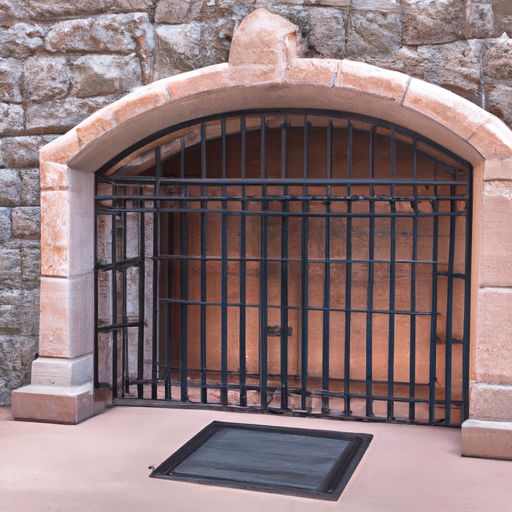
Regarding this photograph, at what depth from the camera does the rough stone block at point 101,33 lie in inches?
163

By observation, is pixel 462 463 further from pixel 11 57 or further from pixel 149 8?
pixel 11 57

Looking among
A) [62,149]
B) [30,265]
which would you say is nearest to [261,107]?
[62,149]

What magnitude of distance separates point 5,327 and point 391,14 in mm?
3180

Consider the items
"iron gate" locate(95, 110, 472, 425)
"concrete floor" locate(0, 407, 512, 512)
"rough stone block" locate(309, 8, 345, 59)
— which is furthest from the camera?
Answer: "iron gate" locate(95, 110, 472, 425)

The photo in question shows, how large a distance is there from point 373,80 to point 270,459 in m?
2.17

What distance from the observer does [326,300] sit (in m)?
4.23

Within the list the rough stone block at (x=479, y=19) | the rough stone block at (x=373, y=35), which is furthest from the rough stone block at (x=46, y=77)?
the rough stone block at (x=479, y=19)

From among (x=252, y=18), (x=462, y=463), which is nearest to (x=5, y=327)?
(x=252, y=18)

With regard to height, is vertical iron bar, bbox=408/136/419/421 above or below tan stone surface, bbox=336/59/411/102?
below

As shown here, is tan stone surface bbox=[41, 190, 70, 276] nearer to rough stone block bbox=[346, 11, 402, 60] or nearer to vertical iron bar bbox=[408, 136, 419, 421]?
rough stone block bbox=[346, 11, 402, 60]

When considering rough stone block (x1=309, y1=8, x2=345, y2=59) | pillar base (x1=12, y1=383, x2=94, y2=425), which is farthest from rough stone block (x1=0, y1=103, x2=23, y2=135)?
rough stone block (x1=309, y1=8, x2=345, y2=59)

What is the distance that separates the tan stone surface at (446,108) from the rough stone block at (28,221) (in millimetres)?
2452

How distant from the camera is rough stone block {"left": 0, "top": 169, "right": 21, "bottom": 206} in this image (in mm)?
4328

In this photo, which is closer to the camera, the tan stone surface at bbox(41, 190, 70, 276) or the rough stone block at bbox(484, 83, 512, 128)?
the rough stone block at bbox(484, 83, 512, 128)
